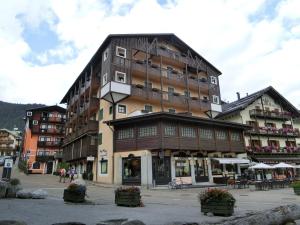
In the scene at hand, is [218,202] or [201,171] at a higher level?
[201,171]

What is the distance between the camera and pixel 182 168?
29438 mm

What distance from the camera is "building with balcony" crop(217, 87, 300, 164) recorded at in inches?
1607

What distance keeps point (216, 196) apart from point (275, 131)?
126 feet

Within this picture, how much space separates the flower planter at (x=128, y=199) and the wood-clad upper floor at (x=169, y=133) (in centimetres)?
1394

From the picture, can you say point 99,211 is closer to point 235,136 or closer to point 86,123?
point 86,123

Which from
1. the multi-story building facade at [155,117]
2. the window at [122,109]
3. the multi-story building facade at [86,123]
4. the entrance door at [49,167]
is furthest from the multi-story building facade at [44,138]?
the window at [122,109]

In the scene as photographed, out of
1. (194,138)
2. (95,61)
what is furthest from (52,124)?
(194,138)

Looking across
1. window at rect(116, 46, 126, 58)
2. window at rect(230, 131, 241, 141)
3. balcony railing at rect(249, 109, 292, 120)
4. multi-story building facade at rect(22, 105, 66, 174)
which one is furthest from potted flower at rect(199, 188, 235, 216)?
multi-story building facade at rect(22, 105, 66, 174)

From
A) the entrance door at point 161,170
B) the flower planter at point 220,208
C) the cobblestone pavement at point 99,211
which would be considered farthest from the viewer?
the entrance door at point 161,170

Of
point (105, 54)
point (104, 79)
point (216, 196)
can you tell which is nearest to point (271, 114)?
point (104, 79)

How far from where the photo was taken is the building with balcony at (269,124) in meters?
40.8

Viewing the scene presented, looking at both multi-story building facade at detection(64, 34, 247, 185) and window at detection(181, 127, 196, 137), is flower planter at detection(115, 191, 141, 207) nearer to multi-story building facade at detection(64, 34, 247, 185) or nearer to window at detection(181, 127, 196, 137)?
multi-story building facade at detection(64, 34, 247, 185)

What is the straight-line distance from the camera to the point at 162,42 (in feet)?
125

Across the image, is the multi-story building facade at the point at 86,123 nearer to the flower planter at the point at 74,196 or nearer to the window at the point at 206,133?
the window at the point at 206,133
